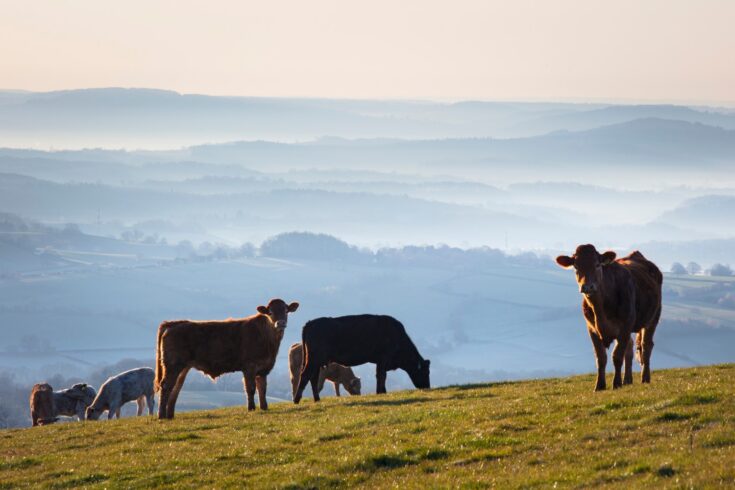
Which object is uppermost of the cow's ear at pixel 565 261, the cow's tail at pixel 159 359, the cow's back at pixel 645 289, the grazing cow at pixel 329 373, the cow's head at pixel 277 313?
the cow's ear at pixel 565 261

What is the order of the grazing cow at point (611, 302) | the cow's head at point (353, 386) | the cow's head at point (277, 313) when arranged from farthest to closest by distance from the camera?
the cow's head at point (353, 386) < the cow's head at point (277, 313) < the grazing cow at point (611, 302)

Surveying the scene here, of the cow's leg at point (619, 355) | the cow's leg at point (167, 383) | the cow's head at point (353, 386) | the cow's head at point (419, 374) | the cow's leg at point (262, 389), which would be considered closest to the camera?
the cow's leg at point (619, 355)

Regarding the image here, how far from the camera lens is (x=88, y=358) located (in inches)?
7525

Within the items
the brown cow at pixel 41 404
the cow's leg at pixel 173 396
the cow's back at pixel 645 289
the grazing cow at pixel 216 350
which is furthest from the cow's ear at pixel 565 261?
the brown cow at pixel 41 404

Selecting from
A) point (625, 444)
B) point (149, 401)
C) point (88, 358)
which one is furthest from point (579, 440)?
point (88, 358)

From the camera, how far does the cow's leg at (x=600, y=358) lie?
72.9ft

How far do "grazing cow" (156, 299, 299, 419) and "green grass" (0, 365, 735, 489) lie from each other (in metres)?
2.38

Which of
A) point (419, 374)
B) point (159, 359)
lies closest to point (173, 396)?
point (159, 359)

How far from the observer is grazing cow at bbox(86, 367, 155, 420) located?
3781cm

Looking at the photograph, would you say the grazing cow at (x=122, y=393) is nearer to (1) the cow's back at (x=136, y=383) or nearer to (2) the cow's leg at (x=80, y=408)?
(1) the cow's back at (x=136, y=383)

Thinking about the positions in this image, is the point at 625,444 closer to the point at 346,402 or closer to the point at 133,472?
the point at 133,472

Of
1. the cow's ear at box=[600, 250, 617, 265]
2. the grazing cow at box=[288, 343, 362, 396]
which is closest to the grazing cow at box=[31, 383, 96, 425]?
the grazing cow at box=[288, 343, 362, 396]

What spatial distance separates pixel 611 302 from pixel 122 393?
68.1 feet

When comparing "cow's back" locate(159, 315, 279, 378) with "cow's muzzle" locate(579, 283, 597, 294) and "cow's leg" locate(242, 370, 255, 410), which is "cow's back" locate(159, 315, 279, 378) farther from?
"cow's muzzle" locate(579, 283, 597, 294)
